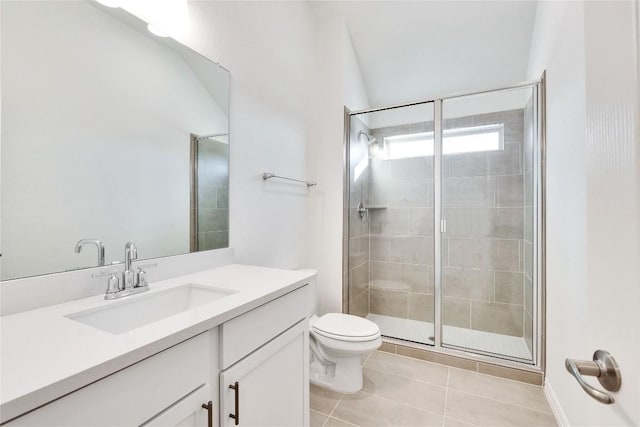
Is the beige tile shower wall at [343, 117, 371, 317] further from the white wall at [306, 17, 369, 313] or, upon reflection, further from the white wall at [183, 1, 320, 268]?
the white wall at [183, 1, 320, 268]

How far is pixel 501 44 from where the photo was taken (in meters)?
2.43

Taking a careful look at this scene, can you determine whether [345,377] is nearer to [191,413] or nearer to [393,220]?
[191,413]

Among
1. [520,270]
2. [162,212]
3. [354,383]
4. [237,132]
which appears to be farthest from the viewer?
[520,270]

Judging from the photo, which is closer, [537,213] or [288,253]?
[537,213]

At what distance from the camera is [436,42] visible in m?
2.53

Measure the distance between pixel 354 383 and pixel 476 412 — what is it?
70cm

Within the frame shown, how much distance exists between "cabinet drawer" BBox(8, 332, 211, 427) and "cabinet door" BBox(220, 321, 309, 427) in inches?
5.0

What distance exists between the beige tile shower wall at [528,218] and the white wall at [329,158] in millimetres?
1398

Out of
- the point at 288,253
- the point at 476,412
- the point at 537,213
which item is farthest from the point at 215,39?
the point at 476,412

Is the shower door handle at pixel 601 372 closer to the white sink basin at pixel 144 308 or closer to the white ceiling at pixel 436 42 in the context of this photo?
the white sink basin at pixel 144 308

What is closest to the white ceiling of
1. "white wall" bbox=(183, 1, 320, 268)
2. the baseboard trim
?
"white wall" bbox=(183, 1, 320, 268)

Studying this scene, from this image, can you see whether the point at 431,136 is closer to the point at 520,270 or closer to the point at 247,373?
the point at 520,270

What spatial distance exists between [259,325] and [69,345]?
50 centimetres

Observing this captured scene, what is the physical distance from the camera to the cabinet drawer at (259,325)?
84 cm
